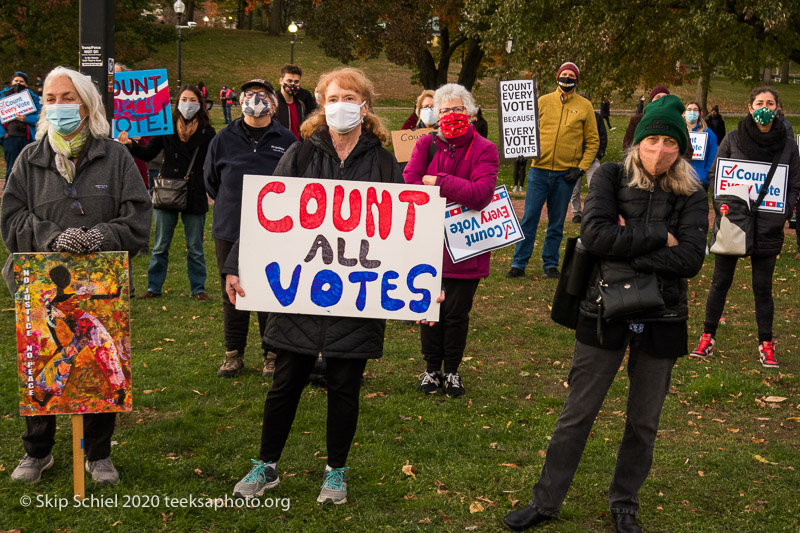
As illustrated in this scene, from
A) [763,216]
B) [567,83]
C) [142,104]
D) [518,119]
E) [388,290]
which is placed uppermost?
[567,83]

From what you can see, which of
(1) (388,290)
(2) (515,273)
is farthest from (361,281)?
(2) (515,273)

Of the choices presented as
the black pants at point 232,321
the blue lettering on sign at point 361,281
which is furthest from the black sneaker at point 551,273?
the blue lettering on sign at point 361,281

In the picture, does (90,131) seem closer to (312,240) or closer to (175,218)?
(312,240)

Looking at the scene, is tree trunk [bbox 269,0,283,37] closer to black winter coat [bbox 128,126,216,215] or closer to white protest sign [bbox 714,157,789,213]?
black winter coat [bbox 128,126,216,215]

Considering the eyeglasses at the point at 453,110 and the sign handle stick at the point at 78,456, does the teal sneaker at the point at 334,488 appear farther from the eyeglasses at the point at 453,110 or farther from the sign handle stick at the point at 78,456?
the eyeglasses at the point at 453,110

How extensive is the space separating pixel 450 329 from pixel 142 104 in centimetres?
522

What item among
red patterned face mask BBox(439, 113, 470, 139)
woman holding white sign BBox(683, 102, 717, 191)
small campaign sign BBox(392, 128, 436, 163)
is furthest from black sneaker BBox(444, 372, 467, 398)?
woman holding white sign BBox(683, 102, 717, 191)

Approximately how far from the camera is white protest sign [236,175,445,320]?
4520 millimetres

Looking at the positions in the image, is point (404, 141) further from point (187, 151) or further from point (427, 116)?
point (187, 151)

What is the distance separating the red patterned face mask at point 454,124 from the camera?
20.3 feet

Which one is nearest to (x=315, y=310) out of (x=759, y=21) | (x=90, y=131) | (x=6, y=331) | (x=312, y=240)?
(x=312, y=240)

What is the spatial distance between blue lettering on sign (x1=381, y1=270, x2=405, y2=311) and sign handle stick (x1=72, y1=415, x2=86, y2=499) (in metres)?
1.74

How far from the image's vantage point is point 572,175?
35.3 feet

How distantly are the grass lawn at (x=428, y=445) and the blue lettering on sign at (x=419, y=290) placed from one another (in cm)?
115
